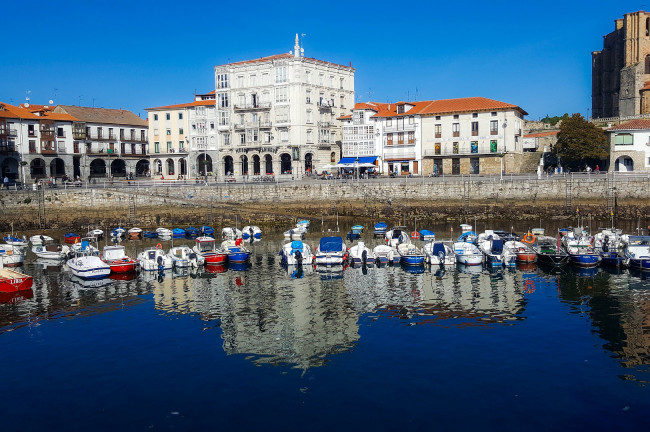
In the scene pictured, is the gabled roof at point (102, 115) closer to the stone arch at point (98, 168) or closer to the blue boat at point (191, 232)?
the stone arch at point (98, 168)

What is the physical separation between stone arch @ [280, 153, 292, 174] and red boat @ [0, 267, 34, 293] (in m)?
58.7

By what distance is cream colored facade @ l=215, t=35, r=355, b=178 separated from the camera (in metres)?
91.2

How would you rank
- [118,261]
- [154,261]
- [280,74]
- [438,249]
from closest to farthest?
[118,261]
[154,261]
[438,249]
[280,74]

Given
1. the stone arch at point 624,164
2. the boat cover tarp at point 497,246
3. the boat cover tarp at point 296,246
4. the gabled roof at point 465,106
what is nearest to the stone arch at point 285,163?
the gabled roof at point 465,106

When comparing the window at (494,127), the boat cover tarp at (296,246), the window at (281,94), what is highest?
the window at (281,94)

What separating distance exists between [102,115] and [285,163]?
3782 cm

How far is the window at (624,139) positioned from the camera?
2911 inches

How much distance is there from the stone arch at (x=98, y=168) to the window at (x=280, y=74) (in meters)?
37.1

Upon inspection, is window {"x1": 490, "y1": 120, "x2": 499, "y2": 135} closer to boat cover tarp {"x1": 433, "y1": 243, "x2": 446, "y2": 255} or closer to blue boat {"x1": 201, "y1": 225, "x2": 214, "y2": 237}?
blue boat {"x1": 201, "y1": 225, "x2": 214, "y2": 237}

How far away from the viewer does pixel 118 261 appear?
43438 mm

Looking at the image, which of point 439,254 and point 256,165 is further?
point 256,165

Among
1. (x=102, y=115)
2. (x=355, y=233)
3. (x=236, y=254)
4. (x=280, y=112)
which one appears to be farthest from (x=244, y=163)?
(x=236, y=254)

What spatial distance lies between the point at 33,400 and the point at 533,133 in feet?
312

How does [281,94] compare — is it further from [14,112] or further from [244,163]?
[14,112]
